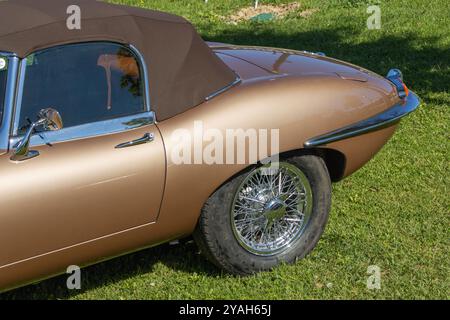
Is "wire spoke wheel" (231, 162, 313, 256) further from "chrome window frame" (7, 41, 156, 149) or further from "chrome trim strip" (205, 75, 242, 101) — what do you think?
"chrome window frame" (7, 41, 156, 149)

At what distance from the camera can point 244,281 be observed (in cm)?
443

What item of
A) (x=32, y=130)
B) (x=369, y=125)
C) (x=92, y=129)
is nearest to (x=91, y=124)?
(x=92, y=129)

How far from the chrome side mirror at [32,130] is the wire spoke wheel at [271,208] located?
1190 millimetres

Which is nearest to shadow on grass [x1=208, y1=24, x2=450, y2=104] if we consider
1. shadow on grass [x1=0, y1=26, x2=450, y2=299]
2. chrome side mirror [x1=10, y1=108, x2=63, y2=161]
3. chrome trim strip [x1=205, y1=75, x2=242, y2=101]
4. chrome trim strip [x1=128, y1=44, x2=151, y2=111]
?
shadow on grass [x1=0, y1=26, x2=450, y2=299]

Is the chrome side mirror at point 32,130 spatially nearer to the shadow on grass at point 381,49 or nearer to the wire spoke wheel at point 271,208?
the wire spoke wheel at point 271,208

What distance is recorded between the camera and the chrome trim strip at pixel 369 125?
4336mm

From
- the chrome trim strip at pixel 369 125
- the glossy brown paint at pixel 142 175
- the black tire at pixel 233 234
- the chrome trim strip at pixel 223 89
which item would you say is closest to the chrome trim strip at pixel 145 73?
the glossy brown paint at pixel 142 175

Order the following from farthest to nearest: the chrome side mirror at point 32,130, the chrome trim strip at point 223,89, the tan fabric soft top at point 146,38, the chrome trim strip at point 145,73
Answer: the chrome trim strip at point 223,89 → the chrome trim strip at point 145,73 → the tan fabric soft top at point 146,38 → the chrome side mirror at point 32,130

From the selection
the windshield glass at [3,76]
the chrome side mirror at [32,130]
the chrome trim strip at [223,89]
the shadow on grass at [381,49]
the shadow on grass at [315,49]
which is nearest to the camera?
the chrome side mirror at [32,130]

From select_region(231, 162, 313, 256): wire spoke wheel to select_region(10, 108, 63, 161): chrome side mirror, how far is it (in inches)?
46.9

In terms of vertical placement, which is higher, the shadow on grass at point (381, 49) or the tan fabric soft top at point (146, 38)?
the tan fabric soft top at point (146, 38)

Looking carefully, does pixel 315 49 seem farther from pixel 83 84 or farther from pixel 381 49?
pixel 83 84

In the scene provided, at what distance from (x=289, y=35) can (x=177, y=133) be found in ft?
20.8

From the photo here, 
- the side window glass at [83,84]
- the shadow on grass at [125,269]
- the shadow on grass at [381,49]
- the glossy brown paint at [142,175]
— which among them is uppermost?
the side window glass at [83,84]
